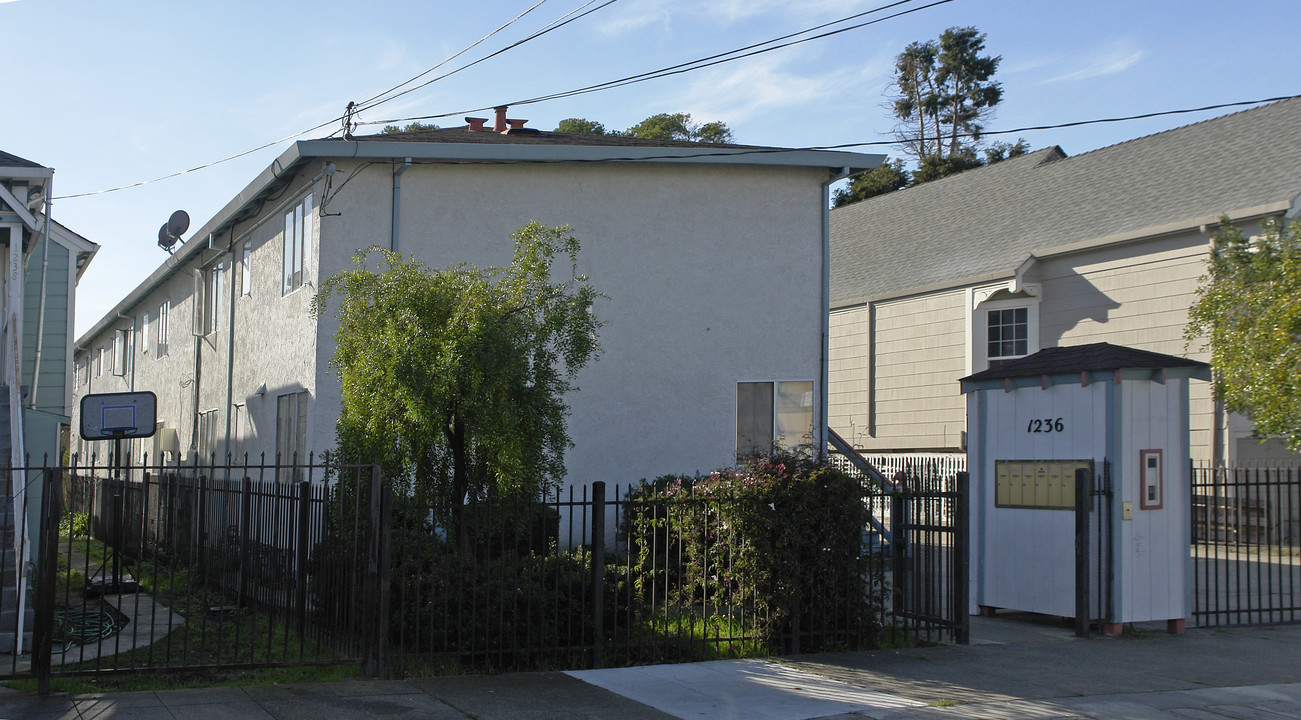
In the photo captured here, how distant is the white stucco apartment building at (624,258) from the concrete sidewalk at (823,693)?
6312 mm

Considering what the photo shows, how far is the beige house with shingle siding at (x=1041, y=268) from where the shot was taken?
19672mm

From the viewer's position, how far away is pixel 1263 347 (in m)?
15.4

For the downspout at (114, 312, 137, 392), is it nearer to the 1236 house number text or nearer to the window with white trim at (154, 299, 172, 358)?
the window with white trim at (154, 299, 172, 358)

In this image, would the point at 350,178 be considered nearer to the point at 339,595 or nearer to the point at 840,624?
the point at 339,595

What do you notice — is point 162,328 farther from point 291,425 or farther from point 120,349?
point 291,425

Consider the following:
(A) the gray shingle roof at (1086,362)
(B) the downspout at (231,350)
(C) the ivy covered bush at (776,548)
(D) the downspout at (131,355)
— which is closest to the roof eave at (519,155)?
(B) the downspout at (231,350)

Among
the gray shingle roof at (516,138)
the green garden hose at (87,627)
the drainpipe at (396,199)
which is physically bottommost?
the green garden hose at (87,627)

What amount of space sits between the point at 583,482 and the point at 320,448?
135 inches

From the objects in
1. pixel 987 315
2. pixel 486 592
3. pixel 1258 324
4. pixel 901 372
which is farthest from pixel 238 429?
pixel 1258 324

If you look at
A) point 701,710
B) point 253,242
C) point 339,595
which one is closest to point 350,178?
point 253,242

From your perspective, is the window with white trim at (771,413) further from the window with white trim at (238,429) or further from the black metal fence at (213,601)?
the window with white trim at (238,429)

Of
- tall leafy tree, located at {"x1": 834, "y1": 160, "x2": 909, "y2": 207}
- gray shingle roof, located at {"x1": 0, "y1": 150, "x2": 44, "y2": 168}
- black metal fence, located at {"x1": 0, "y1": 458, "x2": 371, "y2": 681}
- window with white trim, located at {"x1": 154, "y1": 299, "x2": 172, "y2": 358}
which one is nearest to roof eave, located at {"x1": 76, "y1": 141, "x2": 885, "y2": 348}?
gray shingle roof, located at {"x1": 0, "y1": 150, "x2": 44, "y2": 168}

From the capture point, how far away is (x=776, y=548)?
9469 millimetres

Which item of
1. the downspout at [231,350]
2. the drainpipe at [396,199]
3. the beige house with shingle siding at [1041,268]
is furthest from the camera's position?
the beige house with shingle siding at [1041,268]
